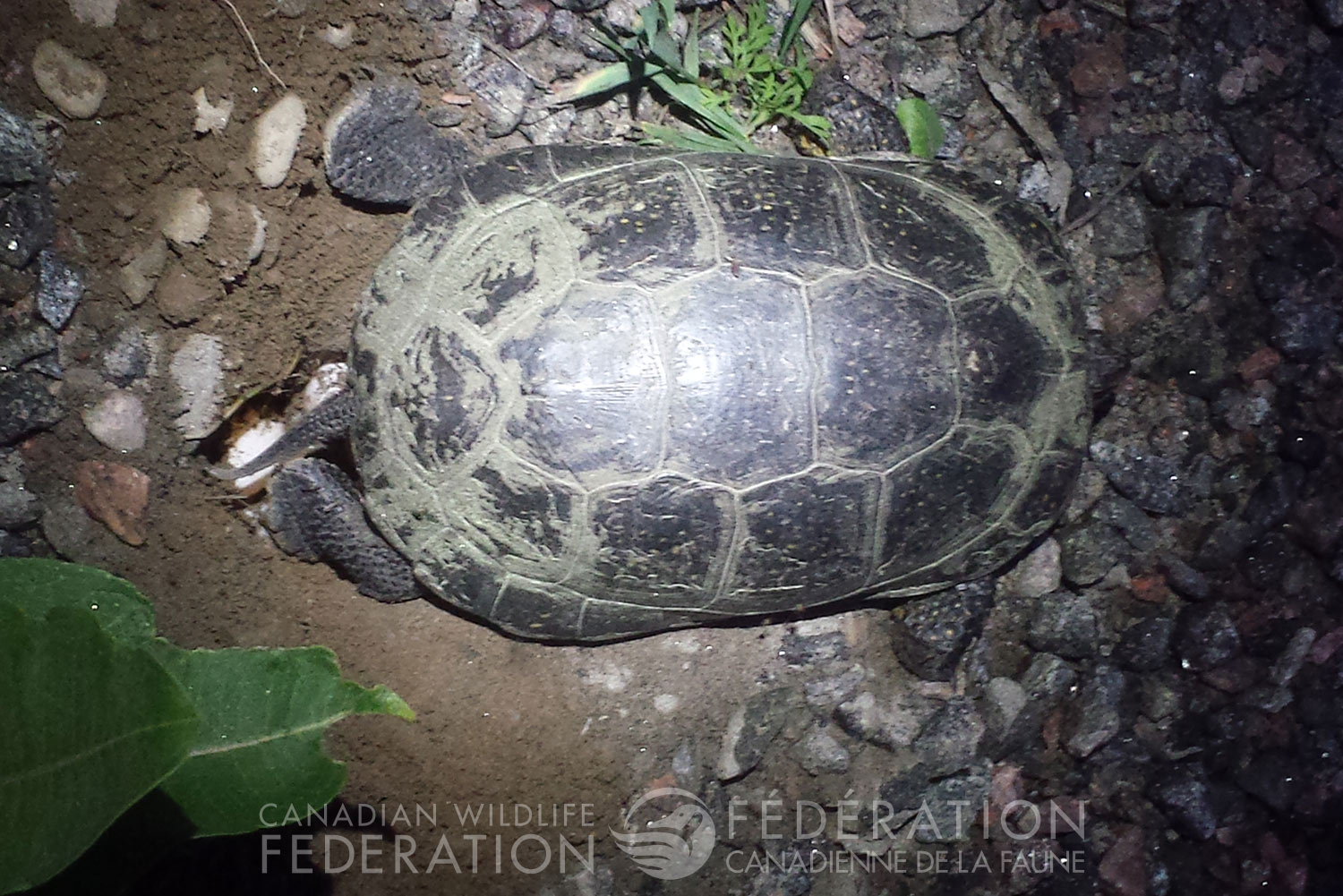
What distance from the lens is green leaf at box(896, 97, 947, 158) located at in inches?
107

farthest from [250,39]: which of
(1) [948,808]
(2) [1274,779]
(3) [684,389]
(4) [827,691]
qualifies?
(2) [1274,779]

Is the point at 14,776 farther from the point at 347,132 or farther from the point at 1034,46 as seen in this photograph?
the point at 1034,46

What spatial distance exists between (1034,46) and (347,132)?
2.08 metres

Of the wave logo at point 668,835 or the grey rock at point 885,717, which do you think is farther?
the grey rock at point 885,717

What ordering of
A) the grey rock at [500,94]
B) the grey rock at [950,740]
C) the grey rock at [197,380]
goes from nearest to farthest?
the grey rock at [197,380] < the grey rock at [500,94] < the grey rock at [950,740]

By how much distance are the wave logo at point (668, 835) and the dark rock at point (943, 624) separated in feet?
2.55

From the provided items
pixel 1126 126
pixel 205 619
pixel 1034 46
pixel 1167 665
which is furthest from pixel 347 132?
pixel 1167 665

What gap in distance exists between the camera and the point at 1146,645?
273cm

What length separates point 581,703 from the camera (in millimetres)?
2604

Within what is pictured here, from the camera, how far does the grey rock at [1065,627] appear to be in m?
2.72

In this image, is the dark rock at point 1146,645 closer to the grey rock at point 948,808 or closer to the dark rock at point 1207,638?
the dark rock at point 1207,638

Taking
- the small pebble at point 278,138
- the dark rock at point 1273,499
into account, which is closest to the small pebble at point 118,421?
the small pebble at point 278,138

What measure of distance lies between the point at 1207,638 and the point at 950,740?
0.85 meters

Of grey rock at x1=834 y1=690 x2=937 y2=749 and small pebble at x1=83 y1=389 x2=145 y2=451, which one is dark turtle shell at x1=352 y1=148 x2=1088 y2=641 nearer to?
grey rock at x1=834 y1=690 x2=937 y2=749
